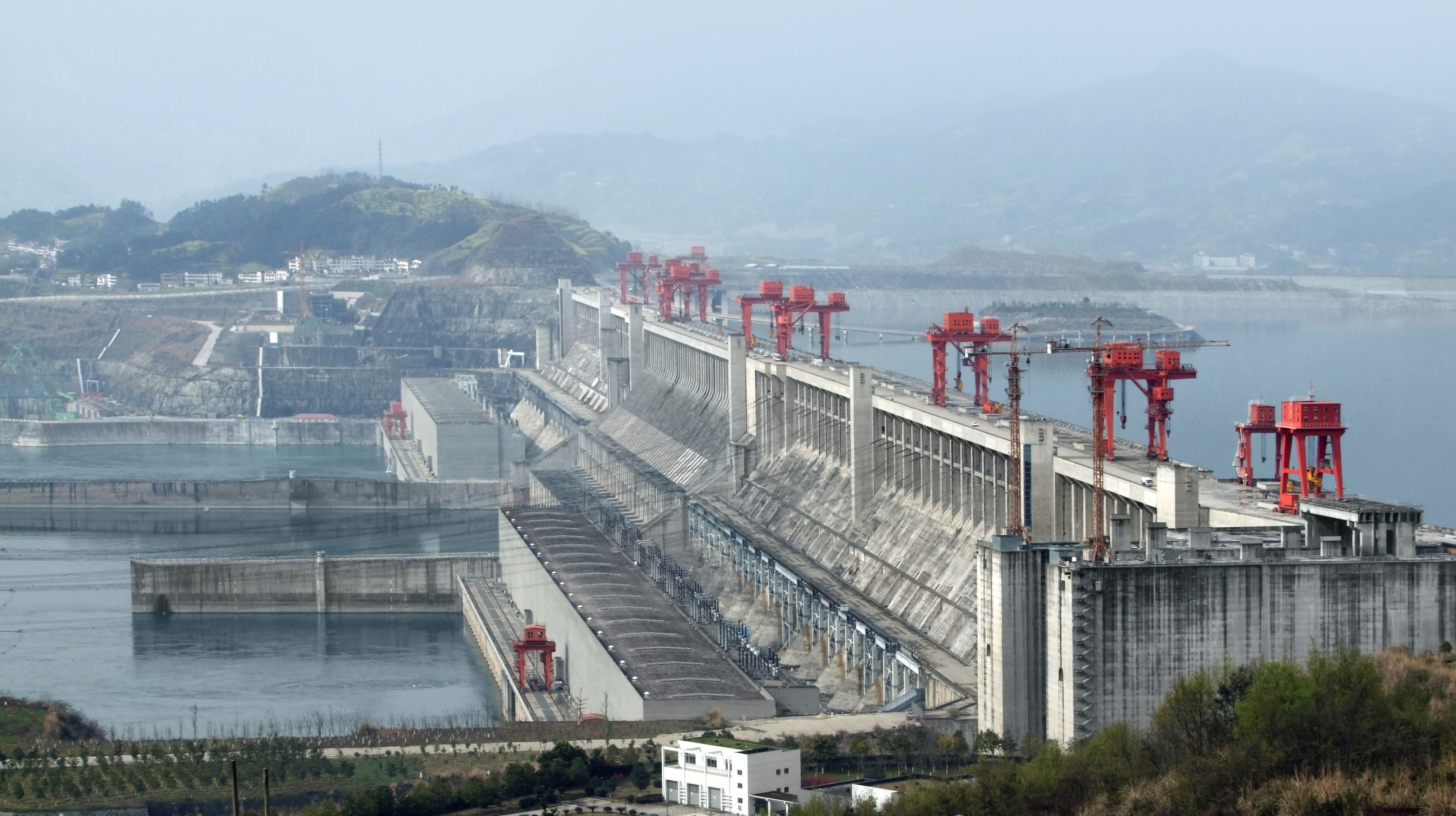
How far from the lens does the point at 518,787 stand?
1197 inches

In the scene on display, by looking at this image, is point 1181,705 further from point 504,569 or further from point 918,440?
point 504,569

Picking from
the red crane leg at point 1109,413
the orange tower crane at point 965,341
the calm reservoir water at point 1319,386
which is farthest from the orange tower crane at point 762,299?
the red crane leg at point 1109,413

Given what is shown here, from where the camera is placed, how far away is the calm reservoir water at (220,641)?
47.5 meters

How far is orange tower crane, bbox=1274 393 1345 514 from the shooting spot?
111 feet

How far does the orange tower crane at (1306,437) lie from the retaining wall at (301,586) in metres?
31.3

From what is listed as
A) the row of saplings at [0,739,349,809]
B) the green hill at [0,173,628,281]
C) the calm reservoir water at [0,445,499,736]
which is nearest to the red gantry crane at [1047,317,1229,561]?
the row of saplings at [0,739,349,809]

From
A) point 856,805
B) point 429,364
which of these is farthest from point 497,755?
point 429,364

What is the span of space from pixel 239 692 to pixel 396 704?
426cm

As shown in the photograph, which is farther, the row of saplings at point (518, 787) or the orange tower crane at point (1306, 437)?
the orange tower crane at point (1306, 437)

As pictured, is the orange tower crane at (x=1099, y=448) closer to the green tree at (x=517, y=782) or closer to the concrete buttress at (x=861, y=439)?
the green tree at (x=517, y=782)

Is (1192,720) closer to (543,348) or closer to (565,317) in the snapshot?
(565,317)

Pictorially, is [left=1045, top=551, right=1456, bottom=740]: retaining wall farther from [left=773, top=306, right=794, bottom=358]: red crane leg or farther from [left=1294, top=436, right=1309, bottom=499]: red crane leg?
[left=773, top=306, right=794, bottom=358]: red crane leg

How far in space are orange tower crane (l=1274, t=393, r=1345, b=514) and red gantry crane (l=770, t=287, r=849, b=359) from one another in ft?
122

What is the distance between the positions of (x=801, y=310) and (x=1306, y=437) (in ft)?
137
